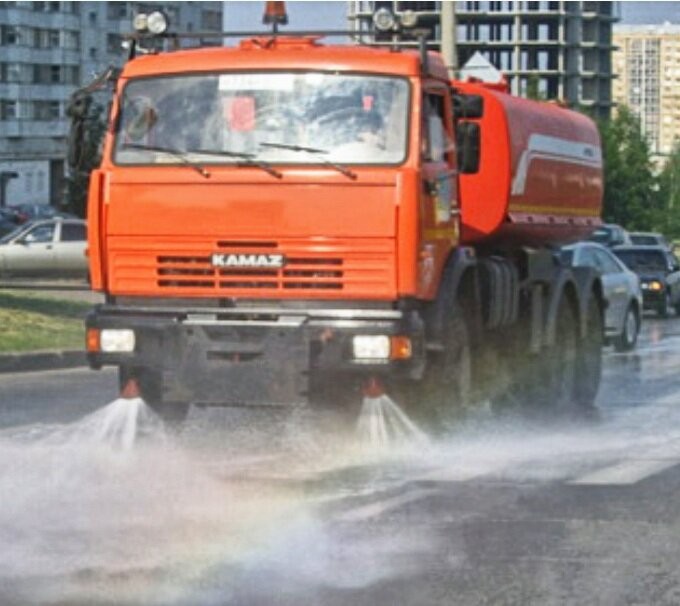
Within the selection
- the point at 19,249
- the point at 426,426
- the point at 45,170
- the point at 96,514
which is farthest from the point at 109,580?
the point at 45,170

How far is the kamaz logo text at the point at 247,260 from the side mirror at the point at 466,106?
1965mm

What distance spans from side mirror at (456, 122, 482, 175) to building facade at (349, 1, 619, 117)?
155809 millimetres

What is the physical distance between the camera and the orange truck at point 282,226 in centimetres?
1245

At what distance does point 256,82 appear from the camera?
1291 cm

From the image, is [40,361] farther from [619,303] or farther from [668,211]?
[668,211]

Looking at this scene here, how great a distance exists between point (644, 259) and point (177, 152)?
28891 mm

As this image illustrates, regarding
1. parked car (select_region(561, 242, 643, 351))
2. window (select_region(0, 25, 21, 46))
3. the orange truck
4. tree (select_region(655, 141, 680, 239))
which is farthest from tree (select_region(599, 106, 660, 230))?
the orange truck

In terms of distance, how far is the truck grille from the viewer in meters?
12.5

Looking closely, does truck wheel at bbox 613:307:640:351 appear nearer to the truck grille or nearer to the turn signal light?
the truck grille

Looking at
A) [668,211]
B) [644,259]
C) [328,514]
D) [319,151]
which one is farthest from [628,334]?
[668,211]

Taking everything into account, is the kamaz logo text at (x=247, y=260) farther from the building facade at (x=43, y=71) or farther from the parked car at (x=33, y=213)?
the building facade at (x=43, y=71)

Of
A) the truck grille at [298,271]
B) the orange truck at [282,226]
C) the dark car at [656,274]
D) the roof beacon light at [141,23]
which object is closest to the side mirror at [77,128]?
the orange truck at [282,226]

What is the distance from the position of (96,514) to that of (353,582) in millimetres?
2323

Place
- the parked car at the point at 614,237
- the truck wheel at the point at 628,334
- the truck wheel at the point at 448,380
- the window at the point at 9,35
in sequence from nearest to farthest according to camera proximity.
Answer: the truck wheel at the point at 448,380 → the truck wheel at the point at 628,334 → the parked car at the point at 614,237 → the window at the point at 9,35
